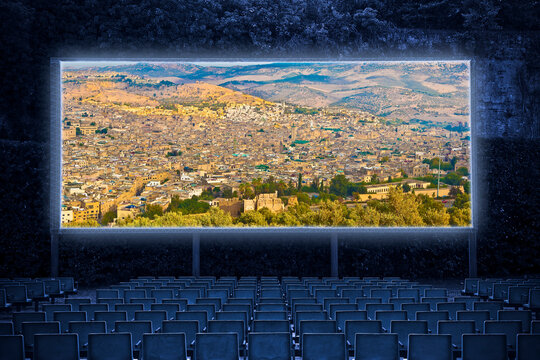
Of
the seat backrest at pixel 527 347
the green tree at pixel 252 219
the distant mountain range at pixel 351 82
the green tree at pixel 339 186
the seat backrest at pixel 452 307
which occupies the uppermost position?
the distant mountain range at pixel 351 82

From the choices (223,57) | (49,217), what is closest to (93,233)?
(49,217)

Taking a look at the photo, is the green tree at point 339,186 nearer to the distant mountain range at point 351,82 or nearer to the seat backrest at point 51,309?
the distant mountain range at point 351,82

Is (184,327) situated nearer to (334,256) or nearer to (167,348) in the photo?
(167,348)

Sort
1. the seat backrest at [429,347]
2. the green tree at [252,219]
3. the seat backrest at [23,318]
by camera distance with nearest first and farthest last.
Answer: the seat backrest at [429,347] → the seat backrest at [23,318] → the green tree at [252,219]

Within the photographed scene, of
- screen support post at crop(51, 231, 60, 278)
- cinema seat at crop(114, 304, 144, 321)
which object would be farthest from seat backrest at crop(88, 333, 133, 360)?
screen support post at crop(51, 231, 60, 278)

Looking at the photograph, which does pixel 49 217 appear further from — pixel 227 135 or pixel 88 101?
pixel 227 135

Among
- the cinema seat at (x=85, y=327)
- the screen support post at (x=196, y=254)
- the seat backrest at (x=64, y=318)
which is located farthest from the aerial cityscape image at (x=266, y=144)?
the cinema seat at (x=85, y=327)

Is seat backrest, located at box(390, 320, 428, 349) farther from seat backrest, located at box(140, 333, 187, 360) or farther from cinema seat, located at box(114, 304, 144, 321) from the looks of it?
cinema seat, located at box(114, 304, 144, 321)
